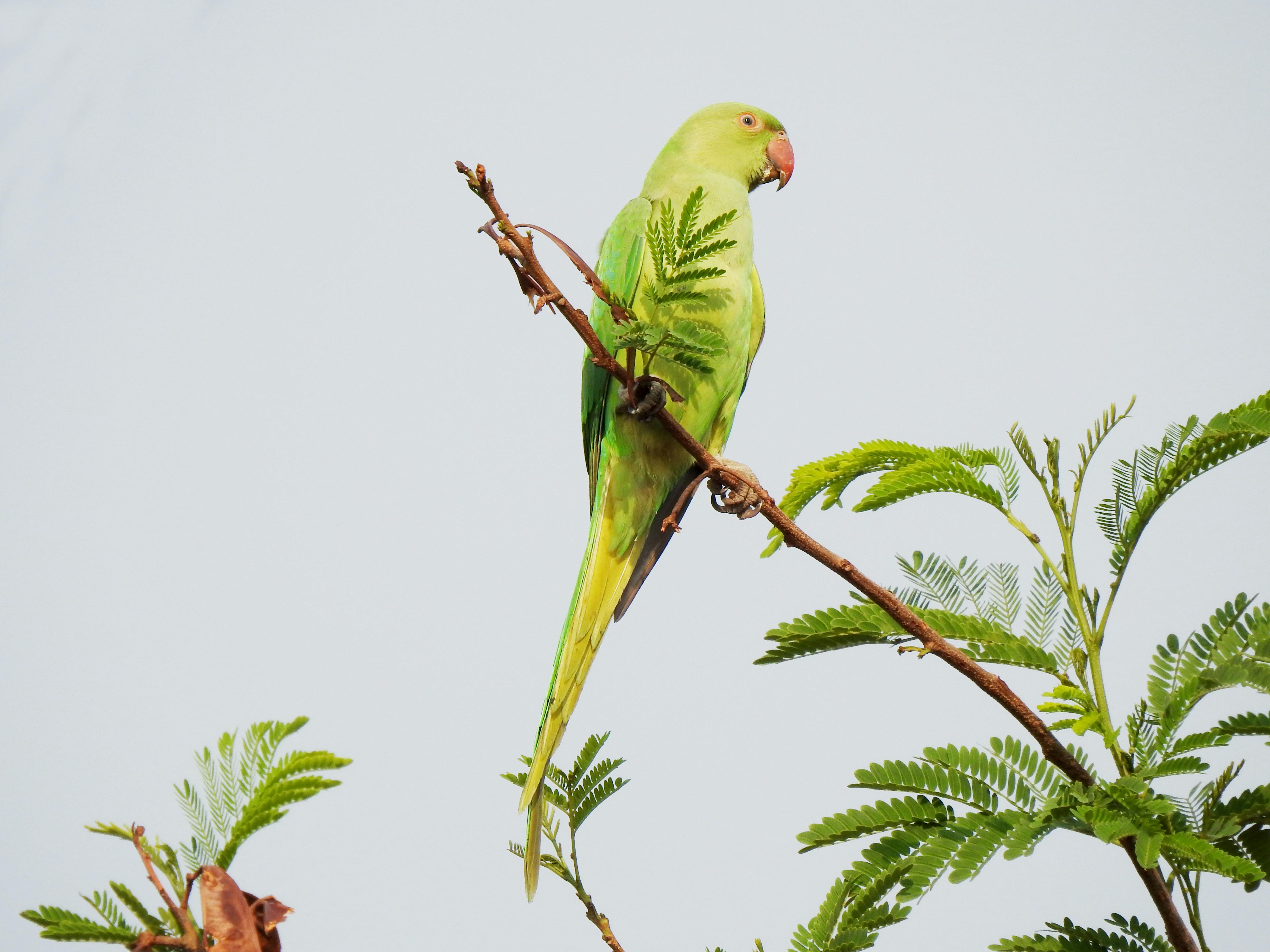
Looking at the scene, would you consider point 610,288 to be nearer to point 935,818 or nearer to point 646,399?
point 646,399

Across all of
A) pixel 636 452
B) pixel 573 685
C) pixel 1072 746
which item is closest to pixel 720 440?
pixel 636 452

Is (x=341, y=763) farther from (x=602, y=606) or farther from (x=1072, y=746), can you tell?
(x=602, y=606)

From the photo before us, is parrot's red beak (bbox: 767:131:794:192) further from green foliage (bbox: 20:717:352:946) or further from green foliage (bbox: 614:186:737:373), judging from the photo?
green foliage (bbox: 20:717:352:946)

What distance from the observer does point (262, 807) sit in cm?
131

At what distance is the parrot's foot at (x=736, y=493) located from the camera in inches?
96.4

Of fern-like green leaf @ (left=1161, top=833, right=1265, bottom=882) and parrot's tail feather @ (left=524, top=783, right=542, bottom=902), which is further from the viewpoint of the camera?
parrot's tail feather @ (left=524, top=783, right=542, bottom=902)

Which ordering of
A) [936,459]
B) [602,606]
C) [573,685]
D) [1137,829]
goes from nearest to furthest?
1. [1137,829]
2. [936,459]
3. [573,685]
4. [602,606]

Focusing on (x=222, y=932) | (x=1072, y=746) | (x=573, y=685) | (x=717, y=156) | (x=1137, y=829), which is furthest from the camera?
(x=717, y=156)

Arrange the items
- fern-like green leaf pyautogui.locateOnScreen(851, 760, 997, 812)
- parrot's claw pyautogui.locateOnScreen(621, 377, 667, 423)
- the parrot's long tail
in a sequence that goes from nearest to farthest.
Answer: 1. fern-like green leaf pyautogui.locateOnScreen(851, 760, 997, 812)
2. parrot's claw pyautogui.locateOnScreen(621, 377, 667, 423)
3. the parrot's long tail

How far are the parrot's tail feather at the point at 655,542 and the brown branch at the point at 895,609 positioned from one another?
1.44m

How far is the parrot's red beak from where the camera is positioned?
429cm

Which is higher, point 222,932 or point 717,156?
point 717,156

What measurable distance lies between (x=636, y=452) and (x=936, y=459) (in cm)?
148

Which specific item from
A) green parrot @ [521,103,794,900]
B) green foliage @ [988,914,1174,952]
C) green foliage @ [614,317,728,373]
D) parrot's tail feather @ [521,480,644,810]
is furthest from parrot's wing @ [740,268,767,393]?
green foliage @ [988,914,1174,952]
